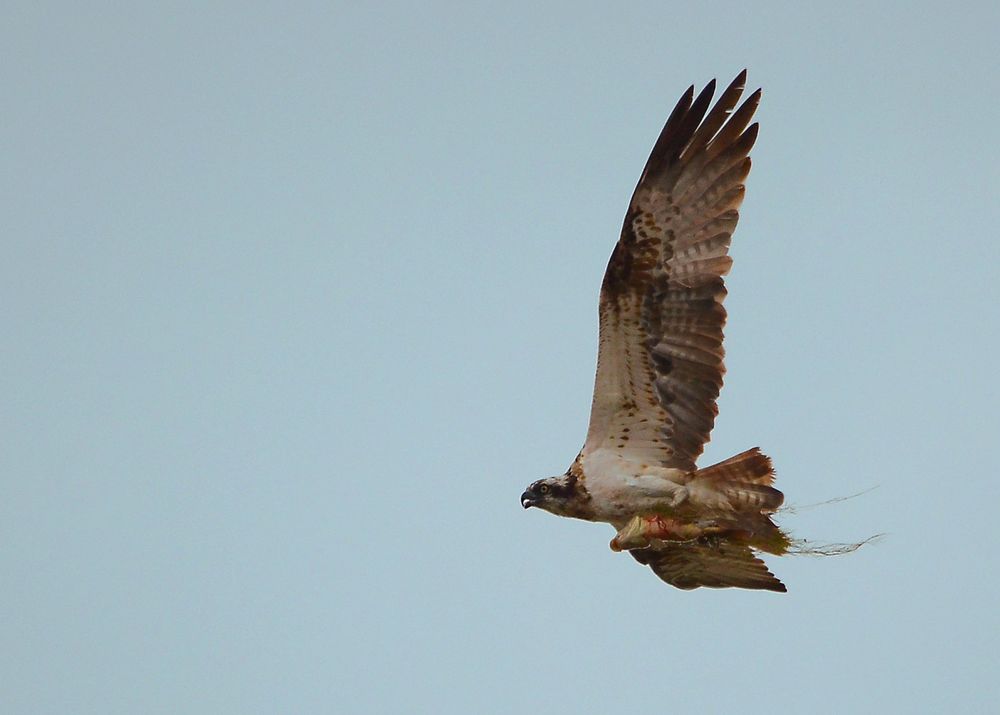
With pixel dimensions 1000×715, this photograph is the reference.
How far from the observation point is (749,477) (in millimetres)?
8672

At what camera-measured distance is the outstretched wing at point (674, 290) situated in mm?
9086

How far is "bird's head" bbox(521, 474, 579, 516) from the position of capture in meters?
9.35

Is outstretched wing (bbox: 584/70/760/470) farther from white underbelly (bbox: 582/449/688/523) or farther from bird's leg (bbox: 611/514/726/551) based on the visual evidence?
bird's leg (bbox: 611/514/726/551)

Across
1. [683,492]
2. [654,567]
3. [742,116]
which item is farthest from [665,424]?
[742,116]

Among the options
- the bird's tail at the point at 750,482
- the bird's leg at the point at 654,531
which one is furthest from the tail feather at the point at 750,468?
the bird's leg at the point at 654,531

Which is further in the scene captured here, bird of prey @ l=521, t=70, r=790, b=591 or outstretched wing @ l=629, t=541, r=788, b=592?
outstretched wing @ l=629, t=541, r=788, b=592

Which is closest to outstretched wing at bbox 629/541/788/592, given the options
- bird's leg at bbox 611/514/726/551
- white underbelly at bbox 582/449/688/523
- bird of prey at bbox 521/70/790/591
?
bird of prey at bbox 521/70/790/591

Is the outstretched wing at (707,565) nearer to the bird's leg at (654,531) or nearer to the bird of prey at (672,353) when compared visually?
the bird of prey at (672,353)

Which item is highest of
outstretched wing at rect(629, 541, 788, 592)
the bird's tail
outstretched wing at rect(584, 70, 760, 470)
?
outstretched wing at rect(584, 70, 760, 470)

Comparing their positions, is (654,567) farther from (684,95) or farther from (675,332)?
(684,95)

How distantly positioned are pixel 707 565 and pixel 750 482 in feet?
3.25

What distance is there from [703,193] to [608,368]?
138cm

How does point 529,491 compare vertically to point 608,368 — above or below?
Result: below

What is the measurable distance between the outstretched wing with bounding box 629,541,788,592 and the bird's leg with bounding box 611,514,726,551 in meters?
0.14
